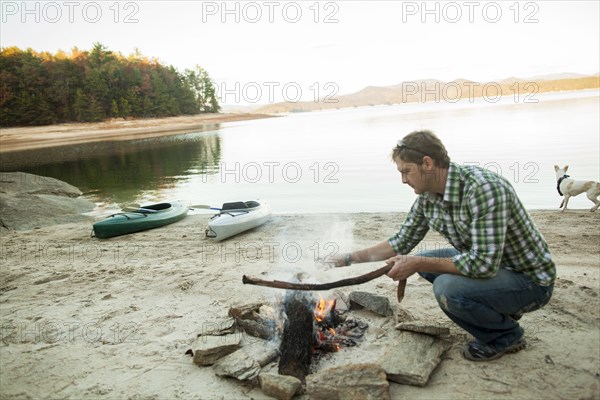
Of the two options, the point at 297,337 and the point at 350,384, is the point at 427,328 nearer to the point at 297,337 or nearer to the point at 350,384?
the point at 350,384

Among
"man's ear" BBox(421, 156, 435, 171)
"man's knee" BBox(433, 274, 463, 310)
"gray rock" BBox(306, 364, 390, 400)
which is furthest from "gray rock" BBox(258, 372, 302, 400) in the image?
"man's ear" BBox(421, 156, 435, 171)

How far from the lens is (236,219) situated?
8.91 m

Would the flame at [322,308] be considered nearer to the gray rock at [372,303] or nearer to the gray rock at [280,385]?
the gray rock at [372,303]

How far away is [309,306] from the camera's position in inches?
166

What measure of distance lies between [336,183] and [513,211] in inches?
508

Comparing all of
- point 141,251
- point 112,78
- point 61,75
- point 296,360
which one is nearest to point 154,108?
point 112,78

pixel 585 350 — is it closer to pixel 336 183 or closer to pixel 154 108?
pixel 336 183

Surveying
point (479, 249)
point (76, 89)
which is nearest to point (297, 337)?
point (479, 249)

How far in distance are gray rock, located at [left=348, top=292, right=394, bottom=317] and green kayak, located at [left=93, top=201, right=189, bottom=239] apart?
6589 millimetres

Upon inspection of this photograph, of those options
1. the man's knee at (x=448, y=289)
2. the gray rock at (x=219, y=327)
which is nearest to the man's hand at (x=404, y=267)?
the man's knee at (x=448, y=289)

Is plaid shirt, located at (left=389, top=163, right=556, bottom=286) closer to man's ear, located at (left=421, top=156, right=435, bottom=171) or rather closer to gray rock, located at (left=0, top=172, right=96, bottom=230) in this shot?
man's ear, located at (left=421, top=156, right=435, bottom=171)

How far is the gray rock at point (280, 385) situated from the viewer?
133 inches

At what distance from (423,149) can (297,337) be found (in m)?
2.18

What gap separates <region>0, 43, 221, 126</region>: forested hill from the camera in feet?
196
